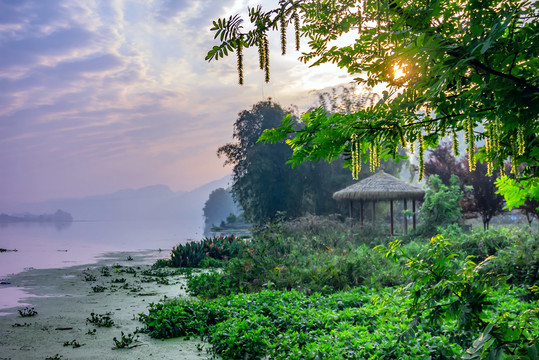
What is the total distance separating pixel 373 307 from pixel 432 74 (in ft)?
16.5

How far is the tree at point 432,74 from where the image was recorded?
2086mm

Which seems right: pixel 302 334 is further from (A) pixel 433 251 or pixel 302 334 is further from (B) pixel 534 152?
(B) pixel 534 152

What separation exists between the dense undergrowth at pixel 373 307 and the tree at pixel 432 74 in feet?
3.12

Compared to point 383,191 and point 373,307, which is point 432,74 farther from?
point 383,191

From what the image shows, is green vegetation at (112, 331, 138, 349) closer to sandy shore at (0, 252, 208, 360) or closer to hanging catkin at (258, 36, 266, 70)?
sandy shore at (0, 252, 208, 360)

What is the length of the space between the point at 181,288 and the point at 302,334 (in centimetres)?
615

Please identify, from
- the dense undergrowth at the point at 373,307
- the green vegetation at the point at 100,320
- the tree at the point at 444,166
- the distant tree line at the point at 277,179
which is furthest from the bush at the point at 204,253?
the tree at the point at 444,166

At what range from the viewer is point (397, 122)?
2.76 metres

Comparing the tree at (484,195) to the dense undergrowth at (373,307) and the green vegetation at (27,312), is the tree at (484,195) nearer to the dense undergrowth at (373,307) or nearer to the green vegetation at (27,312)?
the dense undergrowth at (373,307)

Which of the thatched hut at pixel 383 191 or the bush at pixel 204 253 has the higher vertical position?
the thatched hut at pixel 383 191

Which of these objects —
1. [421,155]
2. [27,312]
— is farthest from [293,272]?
[421,155]

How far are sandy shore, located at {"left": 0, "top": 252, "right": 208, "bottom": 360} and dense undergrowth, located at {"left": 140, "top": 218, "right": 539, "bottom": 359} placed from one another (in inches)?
19.3

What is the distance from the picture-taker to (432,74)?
2.37 metres

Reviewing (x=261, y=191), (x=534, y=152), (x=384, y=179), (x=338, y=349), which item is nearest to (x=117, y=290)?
(x=338, y=349)
